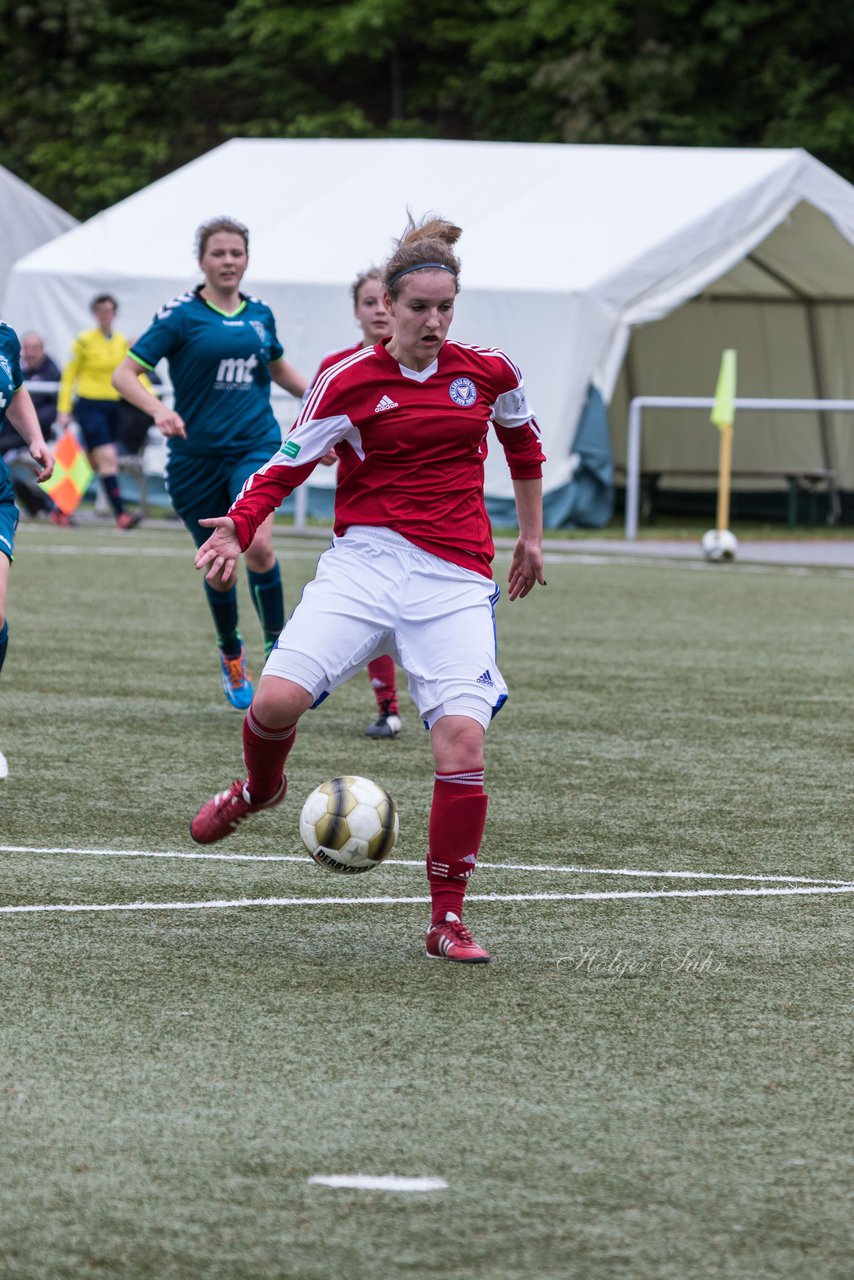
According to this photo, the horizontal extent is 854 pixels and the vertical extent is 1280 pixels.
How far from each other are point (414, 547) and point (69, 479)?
54.2 feet

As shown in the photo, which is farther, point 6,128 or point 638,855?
point 6,128

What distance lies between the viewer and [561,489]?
71.6 feet

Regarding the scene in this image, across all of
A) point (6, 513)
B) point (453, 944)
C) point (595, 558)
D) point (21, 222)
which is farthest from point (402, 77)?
point (453, 944)

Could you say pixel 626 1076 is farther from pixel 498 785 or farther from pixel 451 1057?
pixel 498 785

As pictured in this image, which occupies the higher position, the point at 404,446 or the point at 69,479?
the point at 404,446

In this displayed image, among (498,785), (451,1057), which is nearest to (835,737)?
(498,785)

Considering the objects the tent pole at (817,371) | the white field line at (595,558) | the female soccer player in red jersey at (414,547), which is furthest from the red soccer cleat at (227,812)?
the tent pole at (817,371)

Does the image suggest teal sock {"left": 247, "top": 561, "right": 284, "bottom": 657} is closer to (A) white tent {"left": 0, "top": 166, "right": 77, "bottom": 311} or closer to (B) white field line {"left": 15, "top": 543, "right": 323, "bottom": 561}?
(B) white field line {"left": 15, "top": 543, "right": 323, "bottom": 561}

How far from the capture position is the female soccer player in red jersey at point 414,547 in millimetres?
5332

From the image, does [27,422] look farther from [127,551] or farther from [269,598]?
[127,551]

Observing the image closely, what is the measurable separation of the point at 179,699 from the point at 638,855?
3.86m

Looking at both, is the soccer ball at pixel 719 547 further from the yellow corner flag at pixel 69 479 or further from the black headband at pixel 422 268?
the black headband at pixel 422 268

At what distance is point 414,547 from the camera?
218 inches

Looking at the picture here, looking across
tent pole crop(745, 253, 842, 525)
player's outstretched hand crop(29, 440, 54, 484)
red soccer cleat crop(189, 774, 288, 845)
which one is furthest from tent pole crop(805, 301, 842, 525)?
red soccer cleat crop(189, 774, 288, 845)
